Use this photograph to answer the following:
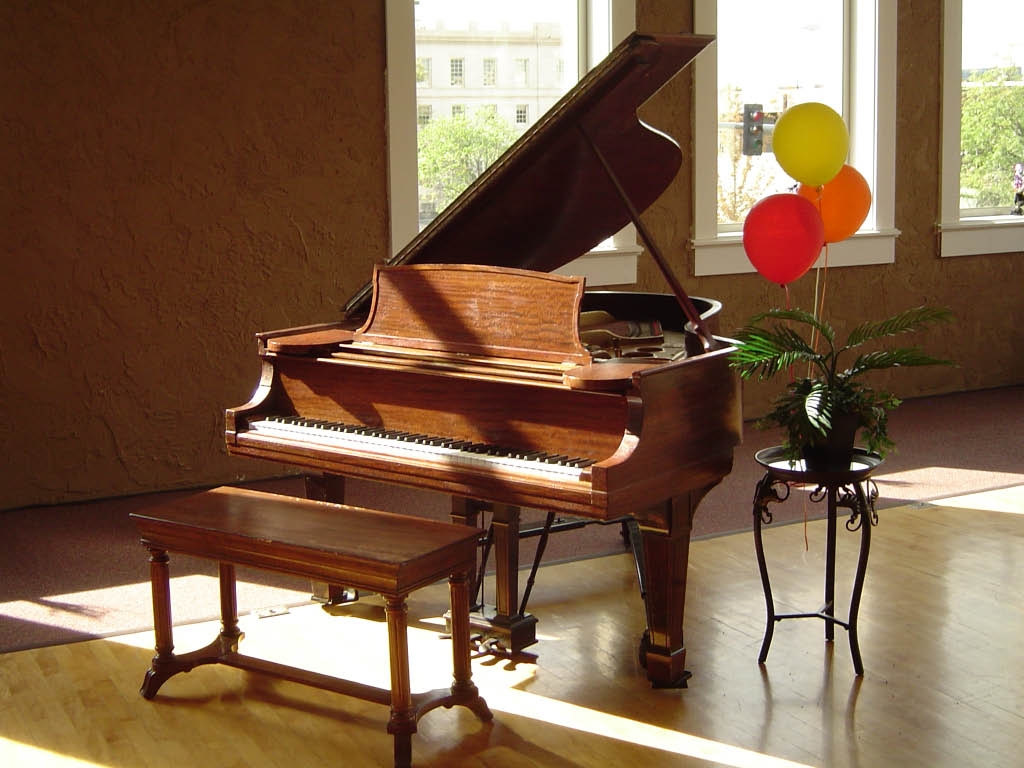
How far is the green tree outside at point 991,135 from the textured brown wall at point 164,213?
12.7 feet

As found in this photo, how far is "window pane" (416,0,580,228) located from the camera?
6.17 metres

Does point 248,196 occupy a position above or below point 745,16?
below

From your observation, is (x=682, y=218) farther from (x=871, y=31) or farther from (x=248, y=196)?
(x=248, y=196)

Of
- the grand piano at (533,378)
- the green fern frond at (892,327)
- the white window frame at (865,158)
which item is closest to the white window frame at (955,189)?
the white window frame at (865,158)

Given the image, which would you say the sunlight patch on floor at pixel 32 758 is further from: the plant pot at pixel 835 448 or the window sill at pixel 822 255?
the window sill at pixel 822 255

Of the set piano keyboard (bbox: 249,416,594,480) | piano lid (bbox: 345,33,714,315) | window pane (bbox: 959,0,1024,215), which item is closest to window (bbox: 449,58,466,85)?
piano lid (bbox: 345,33,714,315)

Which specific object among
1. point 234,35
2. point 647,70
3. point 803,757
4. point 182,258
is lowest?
point 803,757

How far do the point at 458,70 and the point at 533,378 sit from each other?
130 inches

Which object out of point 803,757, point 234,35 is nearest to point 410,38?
point 234,35

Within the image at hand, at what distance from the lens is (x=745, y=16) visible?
7000 mm

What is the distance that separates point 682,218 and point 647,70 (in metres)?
3.49

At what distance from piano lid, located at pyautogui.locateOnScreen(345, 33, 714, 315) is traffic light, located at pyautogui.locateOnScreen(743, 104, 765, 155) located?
10.6 feet

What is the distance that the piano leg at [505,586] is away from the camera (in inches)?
142

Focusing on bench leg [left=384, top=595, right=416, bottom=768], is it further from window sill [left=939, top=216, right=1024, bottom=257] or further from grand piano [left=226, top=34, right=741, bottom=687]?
window sill [left=939, top=216, right=1024, bottom=257]
